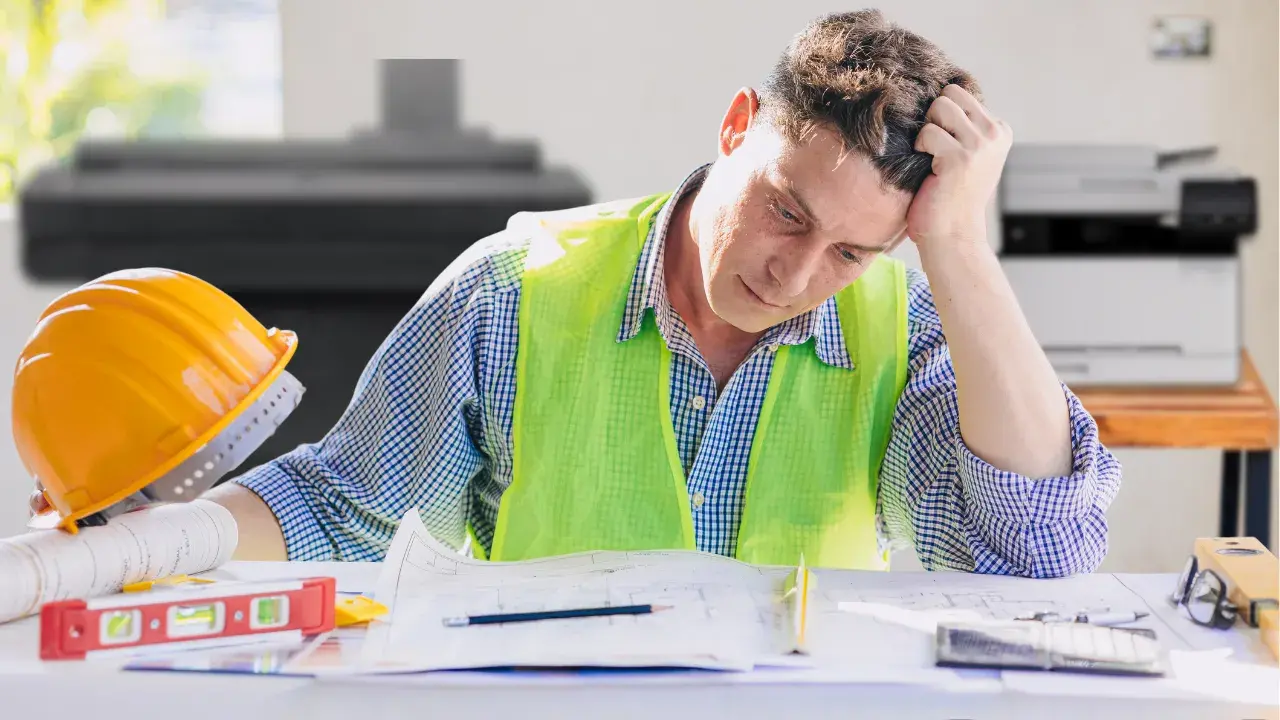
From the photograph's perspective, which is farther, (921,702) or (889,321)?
(889,321)

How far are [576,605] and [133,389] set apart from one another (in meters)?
0.32

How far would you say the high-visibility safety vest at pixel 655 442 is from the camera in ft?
3.89

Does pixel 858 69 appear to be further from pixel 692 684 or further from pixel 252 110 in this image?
pixel 252 110

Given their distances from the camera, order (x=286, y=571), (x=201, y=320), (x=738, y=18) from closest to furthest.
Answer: (x=201, y=320) < (x=286, y=571) < (x=738, y=18)

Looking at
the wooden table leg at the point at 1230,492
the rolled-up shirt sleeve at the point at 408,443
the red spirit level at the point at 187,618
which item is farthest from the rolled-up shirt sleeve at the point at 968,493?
the wooden table leg at the point at 1230,492

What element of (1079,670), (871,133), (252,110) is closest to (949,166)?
(871,133)

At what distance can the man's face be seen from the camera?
996 millimetres

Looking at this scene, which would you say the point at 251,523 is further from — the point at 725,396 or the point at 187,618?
the point at 725,396

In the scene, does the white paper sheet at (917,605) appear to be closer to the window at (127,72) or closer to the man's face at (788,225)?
the man's face at (788,225)

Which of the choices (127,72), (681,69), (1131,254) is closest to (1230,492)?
(1131,254)

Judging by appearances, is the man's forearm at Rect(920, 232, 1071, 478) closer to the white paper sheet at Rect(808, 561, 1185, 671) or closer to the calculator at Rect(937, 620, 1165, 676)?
the white paper sheet at Rect(808, 561, 1185, 671)

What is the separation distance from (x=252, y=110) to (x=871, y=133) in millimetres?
2124

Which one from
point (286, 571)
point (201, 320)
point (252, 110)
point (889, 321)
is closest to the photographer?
point (201, 320)

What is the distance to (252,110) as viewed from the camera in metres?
2.78
